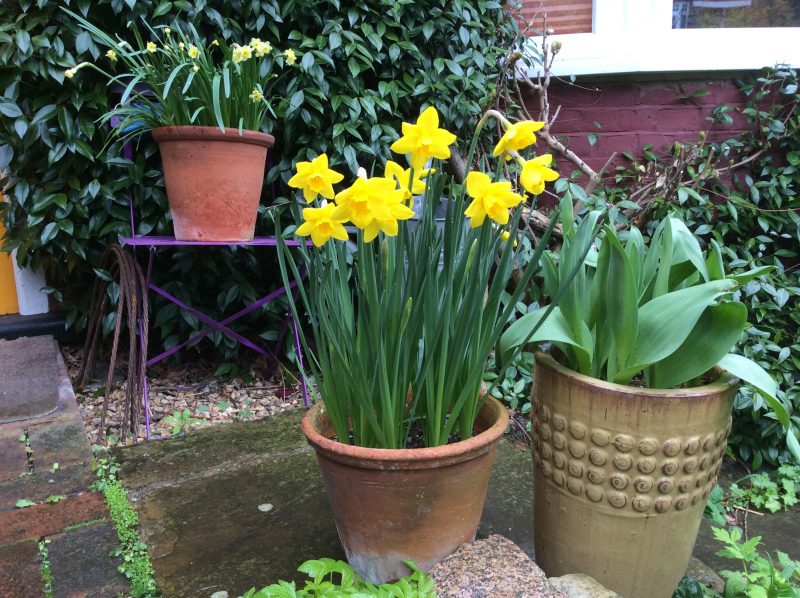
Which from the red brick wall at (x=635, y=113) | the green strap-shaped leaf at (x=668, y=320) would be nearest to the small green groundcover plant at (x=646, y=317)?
the green strap-shaped leaf at (x=668, y=320)

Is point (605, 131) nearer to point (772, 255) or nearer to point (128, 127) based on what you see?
point (772, 255)

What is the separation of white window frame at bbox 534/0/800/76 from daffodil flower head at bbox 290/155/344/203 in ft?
7.45

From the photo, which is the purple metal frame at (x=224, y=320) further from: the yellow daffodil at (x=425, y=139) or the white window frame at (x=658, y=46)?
the white window frame at (x=658, y=46)

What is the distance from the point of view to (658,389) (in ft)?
3.53

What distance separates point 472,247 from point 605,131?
2.18 m

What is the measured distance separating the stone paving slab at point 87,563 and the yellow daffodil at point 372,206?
0.95 meters

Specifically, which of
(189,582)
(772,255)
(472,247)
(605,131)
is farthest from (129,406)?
(772,255)

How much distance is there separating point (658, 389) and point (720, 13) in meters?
2.83

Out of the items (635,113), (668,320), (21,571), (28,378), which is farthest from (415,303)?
(635,113)

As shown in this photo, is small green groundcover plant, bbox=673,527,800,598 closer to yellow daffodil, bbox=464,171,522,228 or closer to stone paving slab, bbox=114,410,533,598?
stone paving slab, bbox=114,410,533,598

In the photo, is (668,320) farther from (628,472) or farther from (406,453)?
(406,453)

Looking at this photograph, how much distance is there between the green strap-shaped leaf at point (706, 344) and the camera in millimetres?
1048

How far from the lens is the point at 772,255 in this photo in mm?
2715

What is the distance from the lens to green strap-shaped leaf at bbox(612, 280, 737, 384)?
1018 mm
